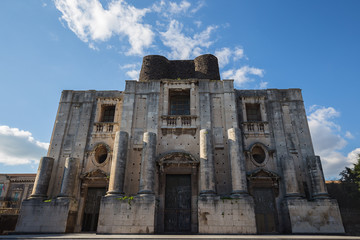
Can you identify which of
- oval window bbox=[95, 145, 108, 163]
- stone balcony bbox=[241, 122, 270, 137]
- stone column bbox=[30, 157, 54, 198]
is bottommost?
stone column bbox=[30, 157, 54, 198]

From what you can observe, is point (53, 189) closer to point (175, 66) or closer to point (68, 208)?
point (68, 208)

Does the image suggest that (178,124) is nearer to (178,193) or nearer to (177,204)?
(178,193)

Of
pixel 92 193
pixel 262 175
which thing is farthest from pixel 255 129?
pixel 92 193

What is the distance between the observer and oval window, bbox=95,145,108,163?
51.5 ft

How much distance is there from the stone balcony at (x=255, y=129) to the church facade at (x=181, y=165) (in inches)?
3.0

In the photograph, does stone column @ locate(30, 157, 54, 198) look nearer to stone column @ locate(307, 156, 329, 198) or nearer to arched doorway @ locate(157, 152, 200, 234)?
arched doorway @ locate(157, 152, 200, 234)

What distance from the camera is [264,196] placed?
1433 cm

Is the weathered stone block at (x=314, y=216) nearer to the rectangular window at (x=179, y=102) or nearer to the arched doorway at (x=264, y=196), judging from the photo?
the arched doorway at (x=264, y=196)

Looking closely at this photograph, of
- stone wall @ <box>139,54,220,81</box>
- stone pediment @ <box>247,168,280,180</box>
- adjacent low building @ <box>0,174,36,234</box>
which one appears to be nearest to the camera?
stone pediment @ <box>247,168,280,180</box>

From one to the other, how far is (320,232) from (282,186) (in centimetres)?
296

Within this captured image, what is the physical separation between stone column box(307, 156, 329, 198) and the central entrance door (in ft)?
24.4

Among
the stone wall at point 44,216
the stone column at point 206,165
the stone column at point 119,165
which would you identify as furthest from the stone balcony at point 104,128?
the stone column at point 206,165

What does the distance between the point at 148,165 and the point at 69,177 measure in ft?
17.0

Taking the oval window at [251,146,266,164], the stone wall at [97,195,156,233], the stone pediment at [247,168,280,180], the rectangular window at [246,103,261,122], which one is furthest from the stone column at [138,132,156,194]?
the rectangular window at [246,103,261,122]
